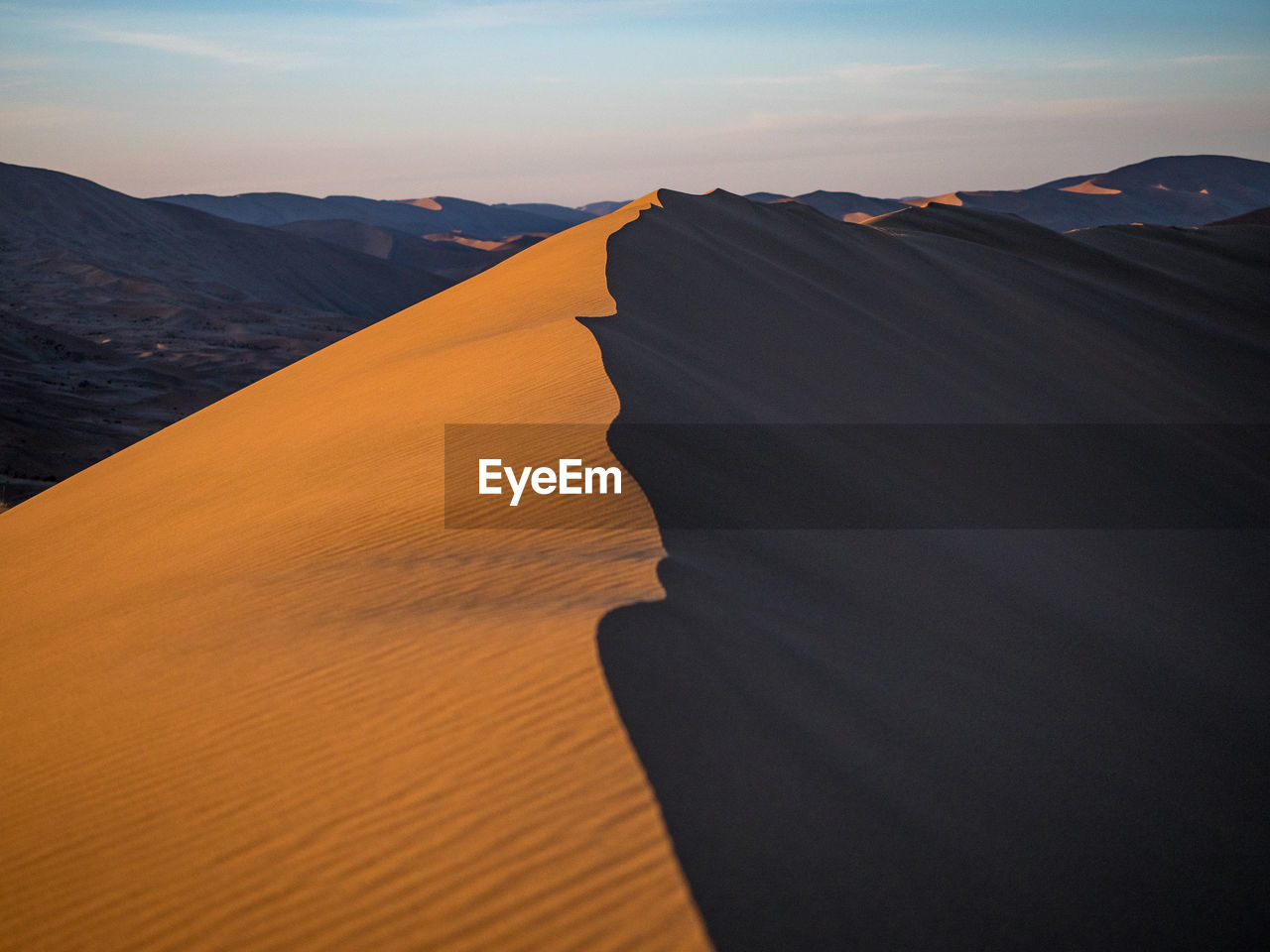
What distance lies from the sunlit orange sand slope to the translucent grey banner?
0.37 metres

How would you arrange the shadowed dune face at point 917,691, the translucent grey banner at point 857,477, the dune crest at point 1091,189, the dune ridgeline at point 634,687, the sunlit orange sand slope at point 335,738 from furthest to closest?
the dune crest at point 1091,189 → the translucent grey banner at point 857,477 → the shadowed dune face at point 917,691 → the dune ridgeline at point 634,687 → the sunlit orange sand slope at point 335,738

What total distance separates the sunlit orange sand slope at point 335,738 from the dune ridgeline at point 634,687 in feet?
0.06

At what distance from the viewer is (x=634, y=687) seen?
4.15 metres

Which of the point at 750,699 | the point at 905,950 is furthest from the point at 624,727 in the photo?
the point at 905,950

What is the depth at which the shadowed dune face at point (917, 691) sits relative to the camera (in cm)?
373

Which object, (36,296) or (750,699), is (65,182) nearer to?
(36,296)

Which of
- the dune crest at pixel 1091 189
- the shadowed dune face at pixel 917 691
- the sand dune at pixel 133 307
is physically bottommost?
the shadowed dune face at pixel 917 691

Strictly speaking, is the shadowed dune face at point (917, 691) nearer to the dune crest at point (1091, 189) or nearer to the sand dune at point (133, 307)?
→ the sand dune at point (133, 307)

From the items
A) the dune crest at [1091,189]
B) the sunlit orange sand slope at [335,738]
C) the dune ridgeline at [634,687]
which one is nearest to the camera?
the sunlit orange sand slope at [335,738]

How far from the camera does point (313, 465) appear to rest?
8820mm

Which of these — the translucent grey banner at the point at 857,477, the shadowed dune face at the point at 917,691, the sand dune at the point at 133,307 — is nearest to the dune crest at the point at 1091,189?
the sand dune at the point at 133,307

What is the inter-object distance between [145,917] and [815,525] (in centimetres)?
511

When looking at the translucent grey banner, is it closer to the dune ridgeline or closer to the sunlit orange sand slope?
the dune ridgeline

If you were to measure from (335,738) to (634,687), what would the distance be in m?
1.33
